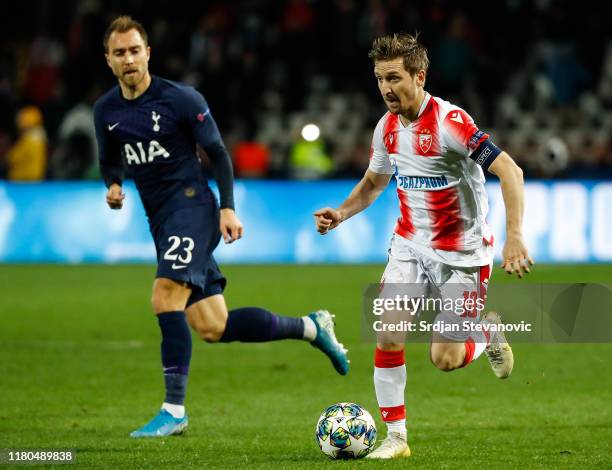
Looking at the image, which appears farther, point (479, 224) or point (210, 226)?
point (210, 226)

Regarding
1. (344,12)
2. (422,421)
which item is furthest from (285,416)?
(344,12)

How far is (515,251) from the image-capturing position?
17.7 feet

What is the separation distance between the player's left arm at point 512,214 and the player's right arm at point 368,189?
0.74m

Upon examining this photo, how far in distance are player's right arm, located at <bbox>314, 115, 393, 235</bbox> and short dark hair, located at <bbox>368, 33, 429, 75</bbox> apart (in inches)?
16.7

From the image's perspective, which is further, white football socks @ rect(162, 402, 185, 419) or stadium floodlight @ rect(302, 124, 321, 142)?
stadium floodlight @ rect(302, 124, 321, 142)

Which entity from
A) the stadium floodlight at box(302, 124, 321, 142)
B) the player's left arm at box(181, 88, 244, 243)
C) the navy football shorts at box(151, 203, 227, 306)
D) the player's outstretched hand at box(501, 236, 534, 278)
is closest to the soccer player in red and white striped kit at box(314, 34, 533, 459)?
the player's outstretched hand at box(501, 236, 534, 278)

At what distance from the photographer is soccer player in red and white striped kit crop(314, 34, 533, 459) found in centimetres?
597

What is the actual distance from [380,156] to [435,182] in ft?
1.19

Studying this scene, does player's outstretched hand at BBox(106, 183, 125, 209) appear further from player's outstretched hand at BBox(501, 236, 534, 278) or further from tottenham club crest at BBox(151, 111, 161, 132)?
player's outstretched hand at BBox(501, 236, 534, 278)

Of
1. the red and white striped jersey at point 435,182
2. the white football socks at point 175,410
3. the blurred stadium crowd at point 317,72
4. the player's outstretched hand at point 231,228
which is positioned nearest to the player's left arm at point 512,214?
the red and white striped jersey at point 435,182

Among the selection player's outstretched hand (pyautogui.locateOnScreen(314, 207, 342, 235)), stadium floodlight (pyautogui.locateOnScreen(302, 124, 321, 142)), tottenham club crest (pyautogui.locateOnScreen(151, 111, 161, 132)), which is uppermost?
tottenham club crest (pyautogui.locateOnScreen(151, 111, 161, 132))

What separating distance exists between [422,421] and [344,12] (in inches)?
534

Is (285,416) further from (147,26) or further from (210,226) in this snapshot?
(147,26)

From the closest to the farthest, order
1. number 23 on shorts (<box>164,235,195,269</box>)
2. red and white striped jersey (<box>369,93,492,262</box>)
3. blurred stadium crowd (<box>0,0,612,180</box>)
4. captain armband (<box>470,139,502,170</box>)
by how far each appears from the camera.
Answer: captain armband (<box>470,139,502,170</box>) < red and white striped jersey (<box>369,93,492,262</box>) < number 23 on shorts (<box>164,235,195,269</box>) < blurred stadium crowd (<box>0,0,612,180</box>)
